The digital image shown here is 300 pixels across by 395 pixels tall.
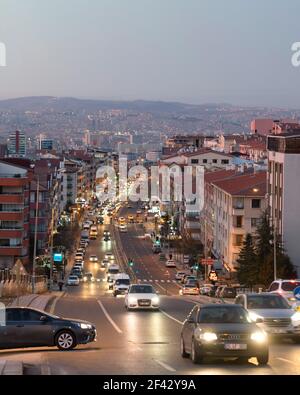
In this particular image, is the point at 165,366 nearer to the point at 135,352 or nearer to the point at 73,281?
the point at 135,352

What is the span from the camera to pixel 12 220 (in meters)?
114

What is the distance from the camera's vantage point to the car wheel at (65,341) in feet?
87.8

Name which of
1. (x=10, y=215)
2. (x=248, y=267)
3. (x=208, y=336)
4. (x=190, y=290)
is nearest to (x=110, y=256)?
(x=10, y=215)

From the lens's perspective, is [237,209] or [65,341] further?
[237,209]

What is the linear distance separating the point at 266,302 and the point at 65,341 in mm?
5925

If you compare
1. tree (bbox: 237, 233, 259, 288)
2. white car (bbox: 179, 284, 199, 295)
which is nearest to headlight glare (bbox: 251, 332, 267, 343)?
white car (bbox: 179, 284, 199, 295)

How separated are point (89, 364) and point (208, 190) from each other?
118 m

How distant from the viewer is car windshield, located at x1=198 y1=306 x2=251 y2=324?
74.3 ft

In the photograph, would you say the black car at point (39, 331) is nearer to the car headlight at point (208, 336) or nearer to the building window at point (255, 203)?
the car headlight at point (208, 336)

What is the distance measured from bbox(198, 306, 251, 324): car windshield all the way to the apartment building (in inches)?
3249

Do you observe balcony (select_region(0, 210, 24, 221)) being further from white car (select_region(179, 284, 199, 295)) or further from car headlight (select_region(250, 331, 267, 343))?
car headlight (select_region(250, 331, 267, 343))
